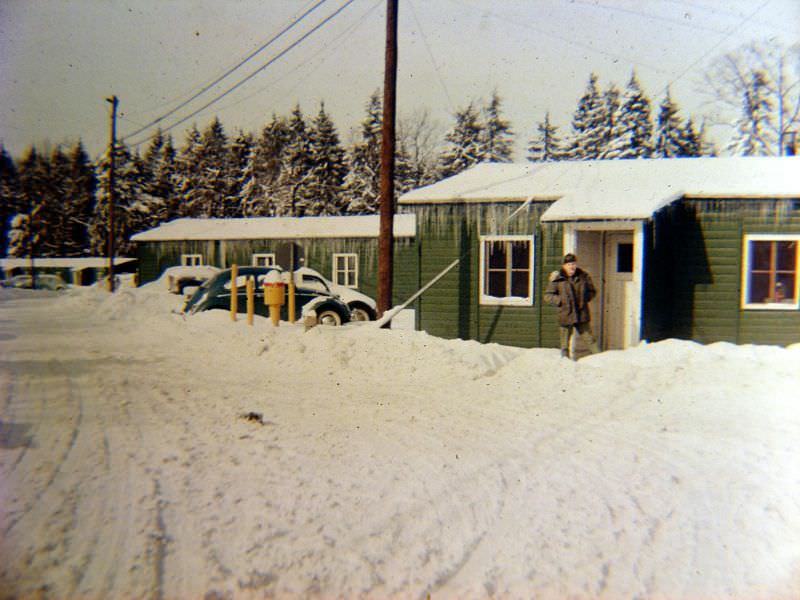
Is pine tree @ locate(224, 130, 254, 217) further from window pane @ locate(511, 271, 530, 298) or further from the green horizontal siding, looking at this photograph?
the green horizontal siding

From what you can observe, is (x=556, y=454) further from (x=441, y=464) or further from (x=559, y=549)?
(x=559, y=549)

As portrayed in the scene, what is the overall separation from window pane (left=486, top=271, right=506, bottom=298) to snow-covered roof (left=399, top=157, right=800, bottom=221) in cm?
158

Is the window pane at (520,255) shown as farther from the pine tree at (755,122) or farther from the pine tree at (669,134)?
the pine tree at (669,134)

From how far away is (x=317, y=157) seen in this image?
24281 mm

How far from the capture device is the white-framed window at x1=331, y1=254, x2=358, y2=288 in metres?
23.6

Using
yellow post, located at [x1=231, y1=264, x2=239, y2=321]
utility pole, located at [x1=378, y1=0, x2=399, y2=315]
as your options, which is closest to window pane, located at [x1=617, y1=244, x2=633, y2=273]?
utility pole, located at [x1=378, y1=0, x2=399, y2=315]

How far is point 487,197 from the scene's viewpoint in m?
11.4

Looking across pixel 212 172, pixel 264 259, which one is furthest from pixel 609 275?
pixel 212 172

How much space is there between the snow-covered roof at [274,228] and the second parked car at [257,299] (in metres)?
9.70

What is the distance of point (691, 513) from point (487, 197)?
8.73 metres

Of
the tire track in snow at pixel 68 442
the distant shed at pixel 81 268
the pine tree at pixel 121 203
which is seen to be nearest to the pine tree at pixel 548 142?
the pine tree at pixel 121 203

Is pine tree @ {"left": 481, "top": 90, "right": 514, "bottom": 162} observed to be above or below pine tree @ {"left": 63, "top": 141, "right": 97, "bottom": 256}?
above

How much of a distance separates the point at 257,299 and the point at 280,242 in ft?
31.4

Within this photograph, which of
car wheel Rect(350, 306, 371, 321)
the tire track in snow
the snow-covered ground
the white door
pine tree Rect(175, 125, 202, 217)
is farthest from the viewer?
pine tree Rect(175, 125, 202, 217)
